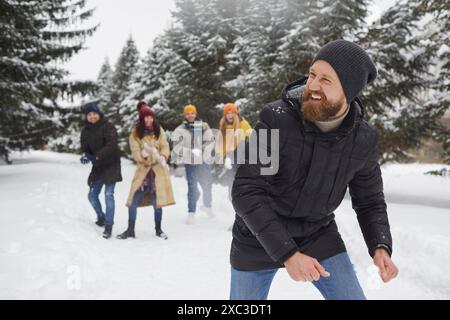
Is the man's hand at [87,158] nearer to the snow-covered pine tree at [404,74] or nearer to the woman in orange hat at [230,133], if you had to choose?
the woman in orange hat at [230,133]

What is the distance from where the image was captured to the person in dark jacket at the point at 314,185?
2.02 metres

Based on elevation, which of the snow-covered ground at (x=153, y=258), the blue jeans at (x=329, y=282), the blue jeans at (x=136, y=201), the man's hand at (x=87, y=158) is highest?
the man's hand at (x=87, y=158)

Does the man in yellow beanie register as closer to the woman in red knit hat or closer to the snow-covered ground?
the snow-covered ground

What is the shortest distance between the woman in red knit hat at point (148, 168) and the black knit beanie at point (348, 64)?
5416mm

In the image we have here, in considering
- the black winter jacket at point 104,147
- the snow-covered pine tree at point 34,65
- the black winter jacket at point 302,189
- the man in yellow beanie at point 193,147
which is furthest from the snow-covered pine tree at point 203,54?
the black winter jacket at point 302,189

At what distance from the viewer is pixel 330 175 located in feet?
7.42

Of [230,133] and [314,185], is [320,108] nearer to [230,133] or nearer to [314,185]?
[314,185]

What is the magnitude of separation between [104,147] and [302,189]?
223 inches

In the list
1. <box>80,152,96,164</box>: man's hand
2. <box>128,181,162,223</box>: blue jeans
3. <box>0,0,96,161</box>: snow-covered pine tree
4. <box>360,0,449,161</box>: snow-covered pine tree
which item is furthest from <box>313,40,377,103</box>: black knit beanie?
<box>0,0,96,161</box>: snow-covered pine tree

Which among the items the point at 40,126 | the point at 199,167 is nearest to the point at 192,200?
the point at 199,167

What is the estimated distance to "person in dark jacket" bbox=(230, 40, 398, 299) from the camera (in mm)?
2016

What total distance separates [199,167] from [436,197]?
846 centimetres

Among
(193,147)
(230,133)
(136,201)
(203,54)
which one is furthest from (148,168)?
(203,54)

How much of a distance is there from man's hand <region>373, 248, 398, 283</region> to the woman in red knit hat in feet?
17.6
